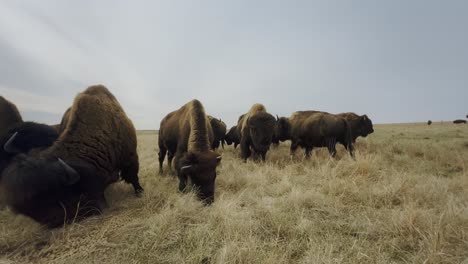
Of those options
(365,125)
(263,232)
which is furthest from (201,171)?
(365,125)

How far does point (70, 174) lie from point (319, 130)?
9448mm

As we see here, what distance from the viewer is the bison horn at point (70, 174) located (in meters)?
3.43

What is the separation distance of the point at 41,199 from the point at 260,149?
7061mm

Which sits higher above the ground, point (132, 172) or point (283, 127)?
point (283, 127)

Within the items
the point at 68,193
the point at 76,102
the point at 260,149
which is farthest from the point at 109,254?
the point at 260,149

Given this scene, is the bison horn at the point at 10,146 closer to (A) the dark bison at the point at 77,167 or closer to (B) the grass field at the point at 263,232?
(A) the dark bison at the point at 77,167

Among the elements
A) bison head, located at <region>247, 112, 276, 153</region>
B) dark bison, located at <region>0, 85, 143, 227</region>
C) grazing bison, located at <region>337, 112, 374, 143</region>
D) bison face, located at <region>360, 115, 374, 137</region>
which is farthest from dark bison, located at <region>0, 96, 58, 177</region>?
bison face, located at <region>360, 115, 374, 137</region>

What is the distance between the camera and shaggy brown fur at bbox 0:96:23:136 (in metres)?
5.20

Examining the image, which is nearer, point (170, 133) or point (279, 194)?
point (279, 194)

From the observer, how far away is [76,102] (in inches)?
182

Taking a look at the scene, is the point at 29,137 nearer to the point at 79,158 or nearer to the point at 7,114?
the point at 79,158

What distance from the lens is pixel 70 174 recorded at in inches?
136

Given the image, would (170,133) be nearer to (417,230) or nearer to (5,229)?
(5,229)

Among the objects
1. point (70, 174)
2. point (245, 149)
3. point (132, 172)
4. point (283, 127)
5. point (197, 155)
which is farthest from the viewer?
point (283, 127)
